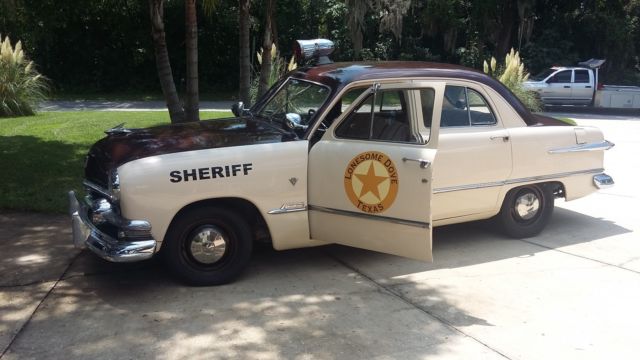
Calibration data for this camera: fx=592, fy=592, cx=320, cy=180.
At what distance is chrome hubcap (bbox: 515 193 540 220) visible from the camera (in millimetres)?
6213

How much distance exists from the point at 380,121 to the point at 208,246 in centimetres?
187

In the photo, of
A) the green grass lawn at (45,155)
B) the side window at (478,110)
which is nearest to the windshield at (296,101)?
the side window at (478,110)

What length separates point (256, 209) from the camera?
16.5 ft

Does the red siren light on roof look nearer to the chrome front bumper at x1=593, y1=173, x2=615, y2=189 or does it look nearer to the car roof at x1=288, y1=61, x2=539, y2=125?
the car roof at x1=288, y1=61, x2=539, y2=125

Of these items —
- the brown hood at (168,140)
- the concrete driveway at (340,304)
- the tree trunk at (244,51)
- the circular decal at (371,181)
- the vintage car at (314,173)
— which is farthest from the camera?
the tree trunk at (244,51)

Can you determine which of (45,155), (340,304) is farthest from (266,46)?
(340,304)

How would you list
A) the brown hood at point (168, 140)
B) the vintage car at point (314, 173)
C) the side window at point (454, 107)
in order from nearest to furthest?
the vintage car at point (314, 173) → the brown hood at point (168, 140) → the side window at point (454, 107)

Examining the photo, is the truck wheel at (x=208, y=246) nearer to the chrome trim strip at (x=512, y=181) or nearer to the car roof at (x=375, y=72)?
the car roof at (x=375, y=72)

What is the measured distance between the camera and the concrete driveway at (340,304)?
3982 millimetres

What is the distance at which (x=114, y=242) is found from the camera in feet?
14.8

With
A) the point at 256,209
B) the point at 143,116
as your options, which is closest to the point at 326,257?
the point at 256,209

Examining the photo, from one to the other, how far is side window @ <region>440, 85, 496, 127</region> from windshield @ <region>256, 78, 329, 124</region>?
1.24 meters

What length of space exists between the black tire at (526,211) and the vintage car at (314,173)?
0.88 ft

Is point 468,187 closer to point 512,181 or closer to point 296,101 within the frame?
point 512,181
